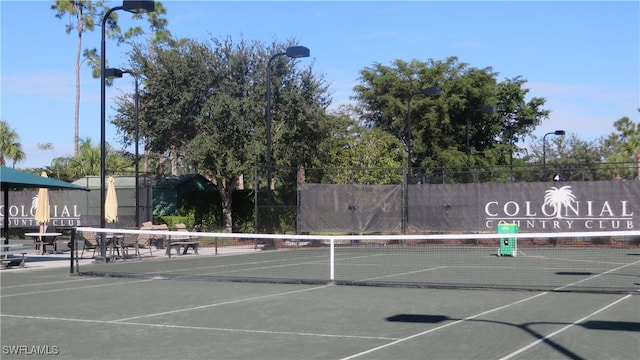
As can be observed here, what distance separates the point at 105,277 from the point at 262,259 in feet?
21.9

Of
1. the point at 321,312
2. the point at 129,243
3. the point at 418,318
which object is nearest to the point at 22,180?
the point at 129,243

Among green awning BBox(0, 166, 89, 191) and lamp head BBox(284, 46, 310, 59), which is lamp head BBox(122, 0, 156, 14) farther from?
lamp head BBox(284, 46, 310, 59)

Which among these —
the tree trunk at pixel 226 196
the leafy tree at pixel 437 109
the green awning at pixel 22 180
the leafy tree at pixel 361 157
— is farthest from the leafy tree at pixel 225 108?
the leafy tree at pixel 437 109

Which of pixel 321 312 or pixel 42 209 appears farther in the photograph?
pixel 42 209

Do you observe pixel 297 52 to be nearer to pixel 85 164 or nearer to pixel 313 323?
pixel 313 323

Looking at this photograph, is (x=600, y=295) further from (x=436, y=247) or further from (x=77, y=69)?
(x=77, y=69)

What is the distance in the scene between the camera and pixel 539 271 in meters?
17.7

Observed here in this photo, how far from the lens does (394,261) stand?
2147cm

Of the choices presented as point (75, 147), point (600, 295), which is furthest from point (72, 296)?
point (75, 147)

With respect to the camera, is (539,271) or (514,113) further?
(514,113)

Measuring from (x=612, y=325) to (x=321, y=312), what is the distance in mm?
3907

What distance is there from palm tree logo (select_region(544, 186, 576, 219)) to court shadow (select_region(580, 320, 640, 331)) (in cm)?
1984

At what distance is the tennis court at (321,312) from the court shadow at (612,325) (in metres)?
0.01

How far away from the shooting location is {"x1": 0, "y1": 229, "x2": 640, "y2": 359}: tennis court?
7855mm
